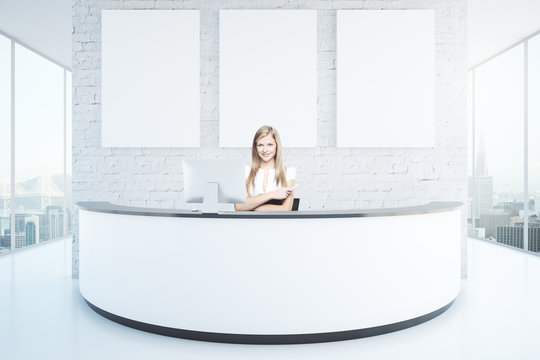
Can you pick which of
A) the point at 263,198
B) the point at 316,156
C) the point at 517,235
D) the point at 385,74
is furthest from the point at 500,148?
the point at 263,198

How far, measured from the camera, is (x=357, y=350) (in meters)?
2.49

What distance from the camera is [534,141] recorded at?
19.1 feet

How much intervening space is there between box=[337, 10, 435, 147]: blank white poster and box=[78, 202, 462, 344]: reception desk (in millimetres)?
1628

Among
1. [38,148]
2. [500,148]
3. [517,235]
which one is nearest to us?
[517,235]

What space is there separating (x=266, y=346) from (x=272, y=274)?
0.47 m

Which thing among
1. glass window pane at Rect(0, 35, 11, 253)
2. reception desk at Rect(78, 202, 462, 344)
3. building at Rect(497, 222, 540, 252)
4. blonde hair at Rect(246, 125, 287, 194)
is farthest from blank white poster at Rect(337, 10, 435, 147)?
glass window pane at Rect(0, 35, 11, 253)

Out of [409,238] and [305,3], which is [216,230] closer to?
[409,238]

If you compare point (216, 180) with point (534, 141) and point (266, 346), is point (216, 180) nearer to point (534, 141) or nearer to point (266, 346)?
point (266, 346)

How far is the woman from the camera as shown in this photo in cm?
357

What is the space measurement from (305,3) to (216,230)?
9.73 ft

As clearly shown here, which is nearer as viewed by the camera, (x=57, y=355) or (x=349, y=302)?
(x=57, y=355)

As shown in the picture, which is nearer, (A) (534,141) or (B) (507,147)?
(A) (534,141)

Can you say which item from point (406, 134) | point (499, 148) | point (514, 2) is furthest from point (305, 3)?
point (499, 148)

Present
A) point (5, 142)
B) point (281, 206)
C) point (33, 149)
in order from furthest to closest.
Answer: point (33, 149)
point (5, 142)
point (281, 206)
